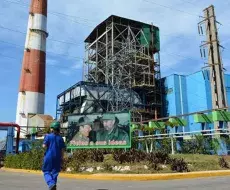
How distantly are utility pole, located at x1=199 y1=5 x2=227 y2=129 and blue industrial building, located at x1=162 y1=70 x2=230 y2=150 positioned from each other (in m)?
12.8

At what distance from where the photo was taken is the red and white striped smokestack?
41.2 m

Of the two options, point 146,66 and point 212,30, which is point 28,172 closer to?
point 212,30

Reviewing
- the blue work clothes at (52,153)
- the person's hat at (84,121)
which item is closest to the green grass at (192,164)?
the person's hat at (84,121)

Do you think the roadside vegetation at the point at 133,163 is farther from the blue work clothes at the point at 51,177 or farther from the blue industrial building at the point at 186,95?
Answer: the blue industrial building at the point at 186,95

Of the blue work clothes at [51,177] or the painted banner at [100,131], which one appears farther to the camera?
the painted banner at [100,131]

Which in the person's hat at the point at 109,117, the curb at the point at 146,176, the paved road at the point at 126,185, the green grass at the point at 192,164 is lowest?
the paved road at the point at 126,185

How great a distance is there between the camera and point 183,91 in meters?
44.4

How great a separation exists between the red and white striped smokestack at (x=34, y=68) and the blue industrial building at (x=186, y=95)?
18113mm

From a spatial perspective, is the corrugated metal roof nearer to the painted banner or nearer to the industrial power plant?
the industrial power plant

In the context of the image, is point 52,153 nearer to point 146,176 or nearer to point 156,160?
point 146,176

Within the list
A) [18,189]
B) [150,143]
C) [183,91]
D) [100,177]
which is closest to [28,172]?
[100,177]

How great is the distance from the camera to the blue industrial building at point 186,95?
41.0 meters

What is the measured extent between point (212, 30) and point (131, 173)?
2016cm

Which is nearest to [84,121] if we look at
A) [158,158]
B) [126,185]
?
[158,158]
